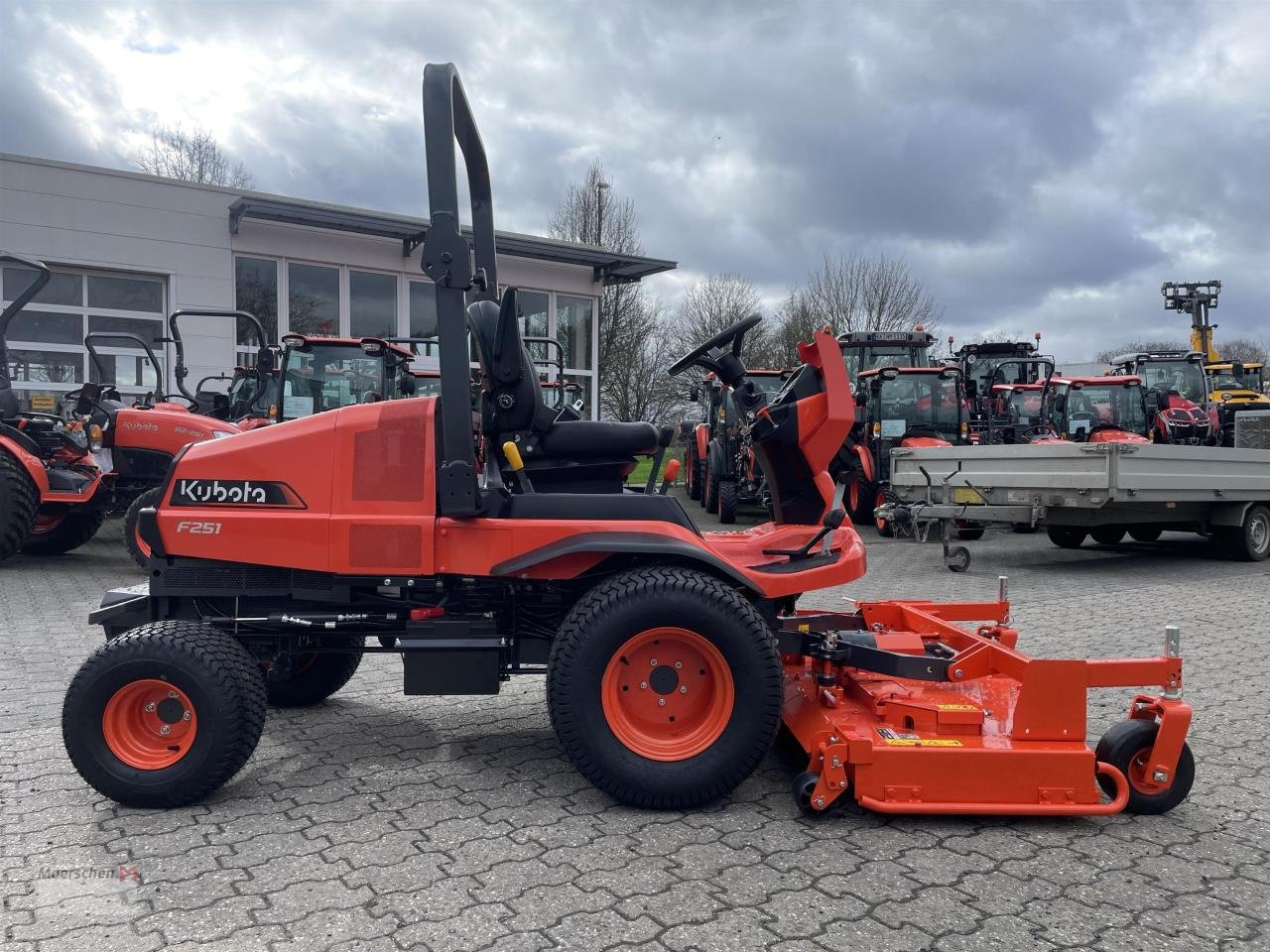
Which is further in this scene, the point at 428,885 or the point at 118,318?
the point at 118,318

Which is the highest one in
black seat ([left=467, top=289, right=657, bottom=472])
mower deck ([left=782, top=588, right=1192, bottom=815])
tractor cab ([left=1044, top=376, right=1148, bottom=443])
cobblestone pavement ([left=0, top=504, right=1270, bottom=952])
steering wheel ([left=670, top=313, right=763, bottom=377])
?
tractor cab ([left=1044, top=376, right=1148, bottom=443])

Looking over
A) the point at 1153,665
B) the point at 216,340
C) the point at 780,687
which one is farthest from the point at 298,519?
the point at 216,340

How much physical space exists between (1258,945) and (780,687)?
1.50 metres

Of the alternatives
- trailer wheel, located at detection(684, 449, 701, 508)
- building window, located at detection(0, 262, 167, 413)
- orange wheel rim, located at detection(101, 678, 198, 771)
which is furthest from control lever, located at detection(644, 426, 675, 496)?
building window, located at detection(0, 262, 167, 413)

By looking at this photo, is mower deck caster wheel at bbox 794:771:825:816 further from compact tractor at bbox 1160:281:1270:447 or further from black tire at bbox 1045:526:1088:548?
compact tractor at bbox 1160:281:1270:447

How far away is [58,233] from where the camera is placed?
15.2m

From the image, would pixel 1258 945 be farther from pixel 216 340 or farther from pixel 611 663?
pixel 216 340

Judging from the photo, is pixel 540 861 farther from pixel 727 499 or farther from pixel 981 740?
pixel 727 499

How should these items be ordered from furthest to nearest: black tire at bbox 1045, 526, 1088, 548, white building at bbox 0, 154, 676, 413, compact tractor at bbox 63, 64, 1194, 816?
1. white building at bbox 0, 154, 676, 413
2. black tire at bbox 1045, 526, 1088, 548
3. compact tractor at bbox 63, 64, 1194, 816

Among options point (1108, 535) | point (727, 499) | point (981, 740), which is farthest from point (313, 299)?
point (981, 740)

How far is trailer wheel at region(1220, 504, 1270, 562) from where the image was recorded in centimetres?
1059

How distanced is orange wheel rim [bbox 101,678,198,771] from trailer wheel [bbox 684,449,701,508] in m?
14.4

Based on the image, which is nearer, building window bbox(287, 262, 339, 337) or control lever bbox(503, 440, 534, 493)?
control lever bbox(503, 440, 534, 493)

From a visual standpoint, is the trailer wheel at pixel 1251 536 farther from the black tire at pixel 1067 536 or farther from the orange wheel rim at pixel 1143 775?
the orange wheel rim at pixel 1143 775
